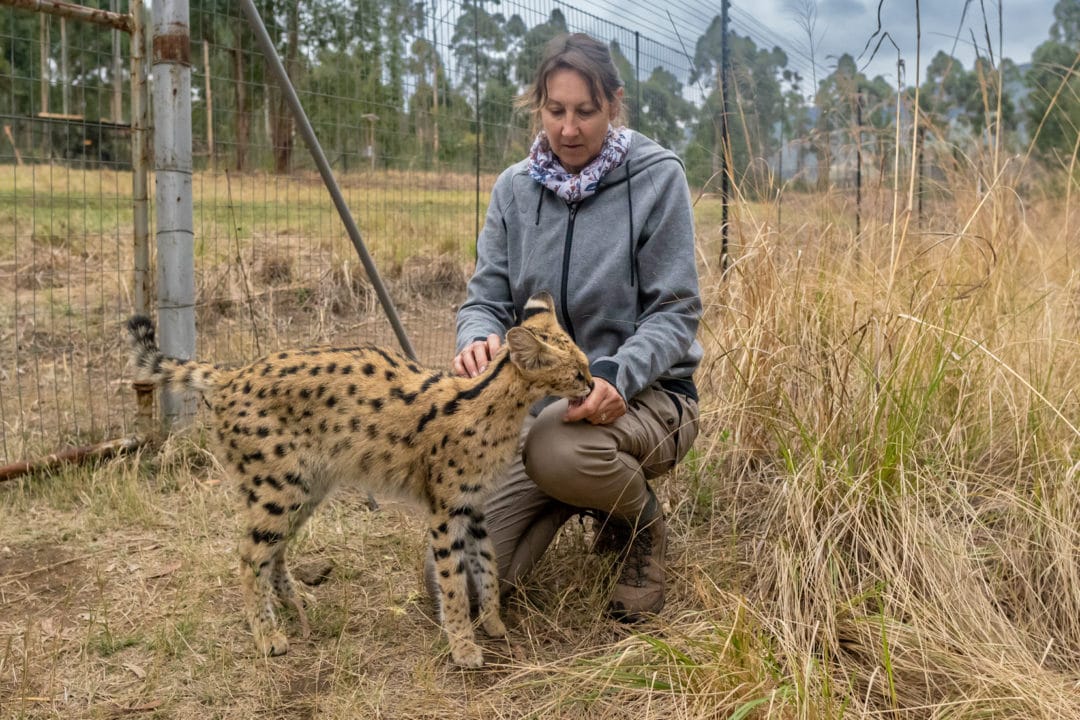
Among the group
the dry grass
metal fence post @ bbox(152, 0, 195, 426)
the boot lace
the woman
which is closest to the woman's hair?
the woman

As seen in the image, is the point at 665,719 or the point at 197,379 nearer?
the point at 665,719

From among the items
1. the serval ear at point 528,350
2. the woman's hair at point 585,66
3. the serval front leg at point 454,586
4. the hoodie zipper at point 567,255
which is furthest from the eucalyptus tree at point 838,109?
the serval front leg at point 454,586

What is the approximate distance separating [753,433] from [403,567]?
1634mm

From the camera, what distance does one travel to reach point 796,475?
334 centimetres

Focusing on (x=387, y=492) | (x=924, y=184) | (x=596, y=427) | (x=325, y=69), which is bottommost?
(x=387, y=492)

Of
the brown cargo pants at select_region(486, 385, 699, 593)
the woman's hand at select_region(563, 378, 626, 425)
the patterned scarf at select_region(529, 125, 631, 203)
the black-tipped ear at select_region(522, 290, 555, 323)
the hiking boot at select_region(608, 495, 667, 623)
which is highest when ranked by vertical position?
Result: the patterned scarf at select_region(529, 125, 631, 203)

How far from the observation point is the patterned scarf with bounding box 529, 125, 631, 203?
140 inches

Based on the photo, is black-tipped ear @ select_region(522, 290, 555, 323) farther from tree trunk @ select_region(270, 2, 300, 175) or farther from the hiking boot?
tree trunk @ select_region(270, 2, 300, 175)

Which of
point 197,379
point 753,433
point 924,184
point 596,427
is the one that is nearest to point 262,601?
point 197,379

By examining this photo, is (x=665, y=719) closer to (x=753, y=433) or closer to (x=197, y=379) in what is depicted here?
(x=753, y=433)

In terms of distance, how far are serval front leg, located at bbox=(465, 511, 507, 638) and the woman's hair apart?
1635 mm

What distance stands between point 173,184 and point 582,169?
233 centimetres

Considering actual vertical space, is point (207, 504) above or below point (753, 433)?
below

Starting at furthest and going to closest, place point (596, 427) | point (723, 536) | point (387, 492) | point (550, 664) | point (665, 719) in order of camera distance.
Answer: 1. point (723, 536)
2. point (387, 492)
3. point (596, 427)
4. point (550, 664)
5. point (665, 719)
